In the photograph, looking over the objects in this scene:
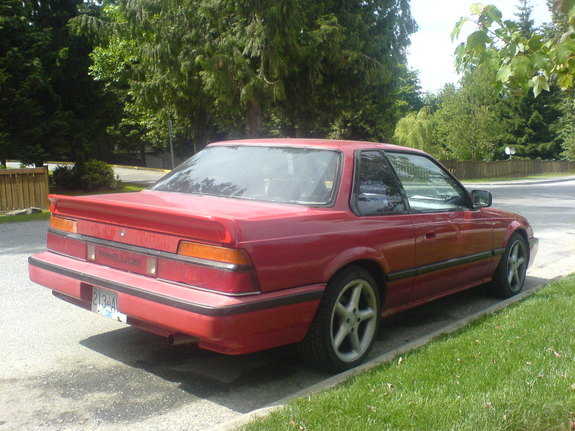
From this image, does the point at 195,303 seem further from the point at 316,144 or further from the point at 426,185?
the point at 426,185

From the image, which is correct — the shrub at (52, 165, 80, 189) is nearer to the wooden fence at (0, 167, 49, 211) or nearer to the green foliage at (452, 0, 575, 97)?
the wooden fence at (0, 167, 49, 211)

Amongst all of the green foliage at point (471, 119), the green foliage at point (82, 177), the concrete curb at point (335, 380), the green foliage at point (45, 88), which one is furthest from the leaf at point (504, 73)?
the green foliage at point (471, 119)

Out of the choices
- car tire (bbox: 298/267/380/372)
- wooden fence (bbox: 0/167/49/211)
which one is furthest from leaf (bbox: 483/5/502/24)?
wooden fence (bbox: 0/167/49/211)

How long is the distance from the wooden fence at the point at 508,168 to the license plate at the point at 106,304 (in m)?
44.3

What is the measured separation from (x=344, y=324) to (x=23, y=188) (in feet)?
48.7

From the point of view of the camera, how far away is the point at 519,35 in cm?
414

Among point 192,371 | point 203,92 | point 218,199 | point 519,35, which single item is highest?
point 203,92

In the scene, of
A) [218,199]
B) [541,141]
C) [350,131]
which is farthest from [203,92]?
[541,141]

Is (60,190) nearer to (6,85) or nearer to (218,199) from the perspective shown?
(6,85)

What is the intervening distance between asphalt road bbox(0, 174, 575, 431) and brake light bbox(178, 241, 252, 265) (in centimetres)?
89

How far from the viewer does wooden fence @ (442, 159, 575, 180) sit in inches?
1941

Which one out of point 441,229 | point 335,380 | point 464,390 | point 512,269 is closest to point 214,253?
point 335,380

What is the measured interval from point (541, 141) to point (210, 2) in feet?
176

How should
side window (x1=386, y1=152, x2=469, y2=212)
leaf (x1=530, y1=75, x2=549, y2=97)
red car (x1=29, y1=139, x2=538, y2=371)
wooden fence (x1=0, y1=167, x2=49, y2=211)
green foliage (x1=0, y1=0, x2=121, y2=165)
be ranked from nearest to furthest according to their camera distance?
1. red car (x1=29, y1=139, x2=538, y2=371)
2. leaf (x1=530, y1=75, x2=549, y2=97)
3. side window (x1=386, y1=152, x2=469, y2=212)
4. wooden fence (x1=0, y1=167, x2=49, y2=211)
5. green foliage (x1=0, y1=0, x2=121, y2=165)
